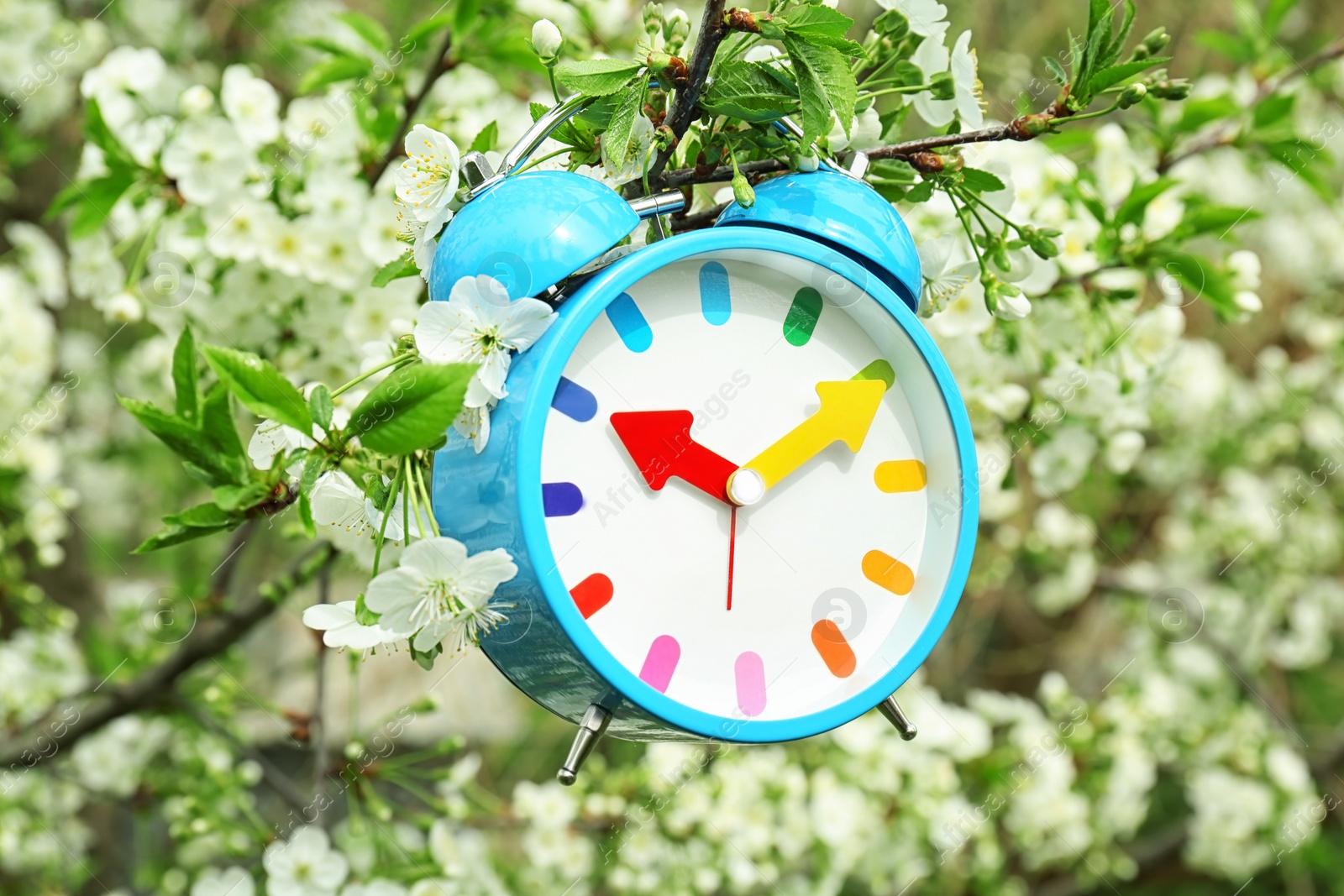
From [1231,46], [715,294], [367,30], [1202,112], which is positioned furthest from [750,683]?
[1231,46]

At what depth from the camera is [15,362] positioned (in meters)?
2.05

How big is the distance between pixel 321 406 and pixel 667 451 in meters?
0.25

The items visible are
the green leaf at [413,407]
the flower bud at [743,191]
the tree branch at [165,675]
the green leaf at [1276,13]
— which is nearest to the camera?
the green leaf at [413,407]

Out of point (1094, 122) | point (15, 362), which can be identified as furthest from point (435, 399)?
point (1094, 122)

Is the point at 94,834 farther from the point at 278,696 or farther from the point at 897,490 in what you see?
the point at 897,490

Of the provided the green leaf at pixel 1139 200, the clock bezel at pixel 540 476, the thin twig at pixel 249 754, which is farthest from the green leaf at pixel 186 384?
the green leaf at pixel 1139 200

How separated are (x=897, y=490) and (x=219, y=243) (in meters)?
0.97

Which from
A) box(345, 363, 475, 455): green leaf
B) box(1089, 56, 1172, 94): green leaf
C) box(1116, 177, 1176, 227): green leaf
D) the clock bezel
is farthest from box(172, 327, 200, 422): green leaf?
box(1116, 177, 1176, 227): green leaf

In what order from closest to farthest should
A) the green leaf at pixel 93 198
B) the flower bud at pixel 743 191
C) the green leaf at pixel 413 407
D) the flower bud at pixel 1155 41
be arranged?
the green leaf at pixel 413 407
the flower bud at pixel 743 191
the flower bud at pixel 1155 41
the green leaf at pixel 93 198

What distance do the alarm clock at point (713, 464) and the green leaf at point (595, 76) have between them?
59 millimetres

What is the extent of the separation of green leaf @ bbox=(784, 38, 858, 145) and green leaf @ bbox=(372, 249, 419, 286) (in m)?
0.35

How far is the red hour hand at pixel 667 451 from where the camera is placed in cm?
78

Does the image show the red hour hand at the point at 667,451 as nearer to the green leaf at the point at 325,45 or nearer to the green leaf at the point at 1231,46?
the green leaf at the point at 325,45

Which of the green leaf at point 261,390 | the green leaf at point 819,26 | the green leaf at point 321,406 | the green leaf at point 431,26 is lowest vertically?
the green leaf at point 431,26
